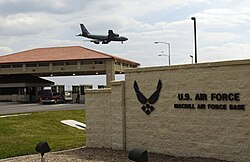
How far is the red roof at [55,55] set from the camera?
54.6 meters

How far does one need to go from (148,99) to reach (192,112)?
5.87 ft

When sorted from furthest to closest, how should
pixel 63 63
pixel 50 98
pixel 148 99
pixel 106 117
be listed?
pixel 63 63
pixel 50 98
pixel 106 117
pixel 148 99

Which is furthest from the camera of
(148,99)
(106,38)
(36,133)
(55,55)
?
(106,38)

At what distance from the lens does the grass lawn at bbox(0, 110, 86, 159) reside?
1538 centimetres

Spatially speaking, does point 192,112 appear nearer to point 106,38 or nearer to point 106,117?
point 106,117

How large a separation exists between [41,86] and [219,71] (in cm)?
5413

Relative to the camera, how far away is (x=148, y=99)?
12984 mm

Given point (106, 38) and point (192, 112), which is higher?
point (106, 38)

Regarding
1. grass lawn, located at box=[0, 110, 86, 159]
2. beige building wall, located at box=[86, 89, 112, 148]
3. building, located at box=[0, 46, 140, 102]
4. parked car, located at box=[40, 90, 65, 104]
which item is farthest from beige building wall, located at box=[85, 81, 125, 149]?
building, located at box=[0, 46, 140, 102]

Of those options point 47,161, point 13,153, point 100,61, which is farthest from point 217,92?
point 100,61

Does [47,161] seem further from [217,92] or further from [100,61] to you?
[100,61]

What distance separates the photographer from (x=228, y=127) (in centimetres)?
1077

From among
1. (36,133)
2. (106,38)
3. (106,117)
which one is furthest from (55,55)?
(106,117)

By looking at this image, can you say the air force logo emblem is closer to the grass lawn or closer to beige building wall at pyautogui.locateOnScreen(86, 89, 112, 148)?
beige building wall at pyautogui.locateOnScreen(86, 89, 112, 148)
